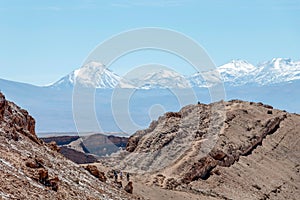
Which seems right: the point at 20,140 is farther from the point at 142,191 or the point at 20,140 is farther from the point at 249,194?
the point at 249,194

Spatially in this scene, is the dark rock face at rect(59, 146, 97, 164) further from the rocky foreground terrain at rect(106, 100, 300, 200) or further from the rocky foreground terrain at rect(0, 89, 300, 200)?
the rocky foreground terrain at rect(0, 89, 300, 200)

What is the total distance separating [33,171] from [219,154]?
1957 cm

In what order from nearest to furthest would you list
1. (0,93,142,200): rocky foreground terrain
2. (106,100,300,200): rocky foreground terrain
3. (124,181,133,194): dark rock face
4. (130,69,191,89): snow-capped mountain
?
1. (0,93,142,200): rocky foreground terrain
2. (124,181,133,194): dark rock face
3. (106,100,300,200): rocky foreground terrain
4. (130,69,191,89): snow-capped mountain

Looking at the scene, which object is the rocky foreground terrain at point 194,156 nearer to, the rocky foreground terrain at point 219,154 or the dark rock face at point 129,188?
the rocky foreground terrain at point 219,154

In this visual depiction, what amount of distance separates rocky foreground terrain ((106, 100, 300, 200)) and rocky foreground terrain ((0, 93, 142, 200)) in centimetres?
639

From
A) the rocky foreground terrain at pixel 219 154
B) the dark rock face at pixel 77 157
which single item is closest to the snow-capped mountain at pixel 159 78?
the rocky foreground terrain at pixel 219 154

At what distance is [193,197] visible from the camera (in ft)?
111

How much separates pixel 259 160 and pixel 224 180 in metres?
4.81

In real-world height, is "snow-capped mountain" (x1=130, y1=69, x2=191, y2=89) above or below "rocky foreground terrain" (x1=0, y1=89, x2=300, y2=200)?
above

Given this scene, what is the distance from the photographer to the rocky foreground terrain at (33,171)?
64.2 feet

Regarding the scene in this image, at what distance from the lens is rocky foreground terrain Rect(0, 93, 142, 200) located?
19.6 m

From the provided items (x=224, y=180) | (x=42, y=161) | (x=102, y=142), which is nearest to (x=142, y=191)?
(x=224, y=180)

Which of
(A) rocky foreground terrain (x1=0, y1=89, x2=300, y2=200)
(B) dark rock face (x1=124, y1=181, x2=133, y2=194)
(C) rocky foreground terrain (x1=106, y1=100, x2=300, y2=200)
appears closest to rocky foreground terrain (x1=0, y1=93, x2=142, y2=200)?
(A) rocky foreground terrain (x1=0, y1=89, x2=300, y2=200)

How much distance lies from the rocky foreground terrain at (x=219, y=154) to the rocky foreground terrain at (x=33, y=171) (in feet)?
21.0
